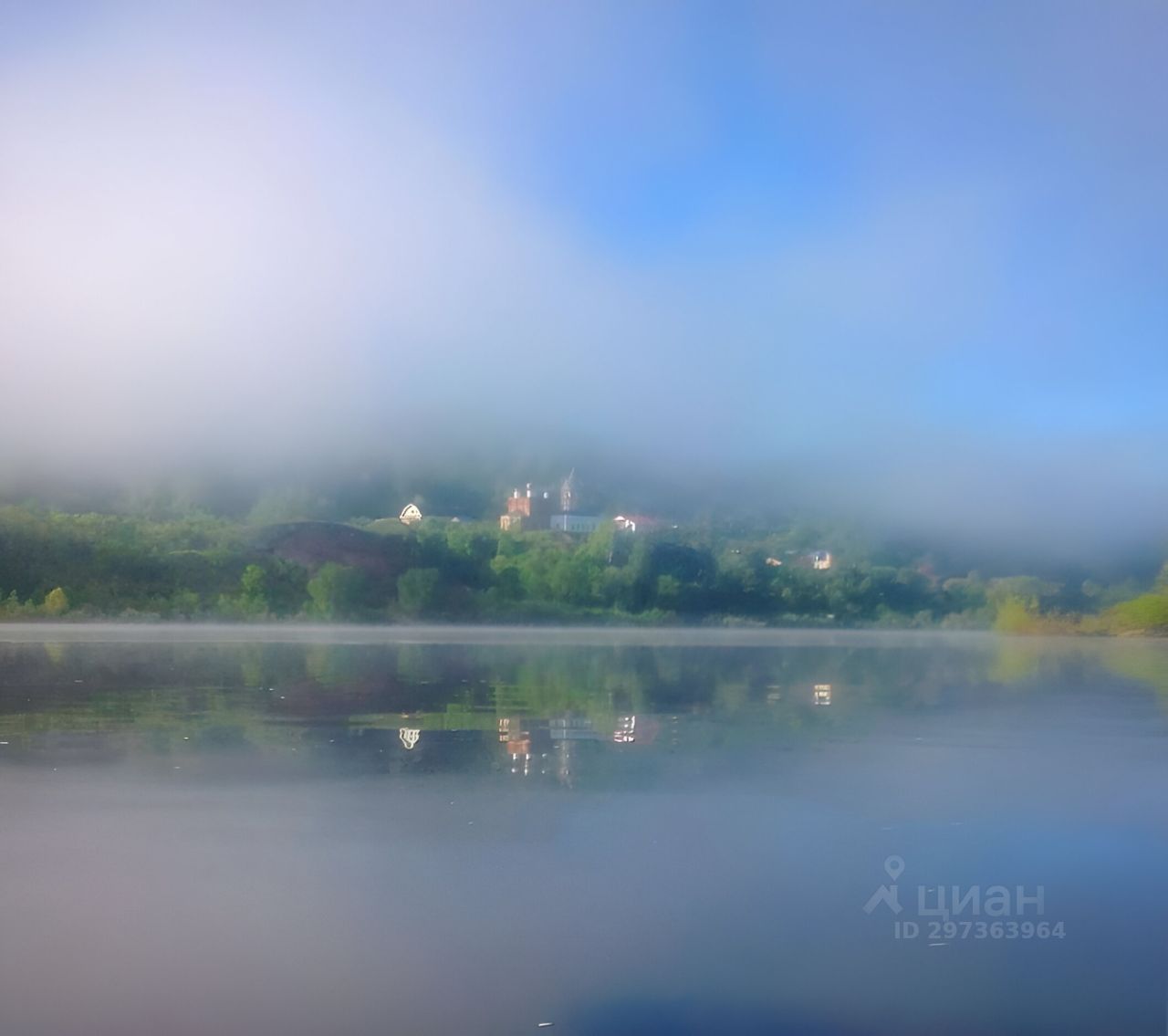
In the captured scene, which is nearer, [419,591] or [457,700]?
[457,700]

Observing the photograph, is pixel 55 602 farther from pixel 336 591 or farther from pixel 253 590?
pixel 336 591

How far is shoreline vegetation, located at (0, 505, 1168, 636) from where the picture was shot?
39.6 meters

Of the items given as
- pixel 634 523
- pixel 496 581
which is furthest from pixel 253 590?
pixel 634 523

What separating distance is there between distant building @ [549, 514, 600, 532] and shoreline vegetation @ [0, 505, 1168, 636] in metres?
1.25

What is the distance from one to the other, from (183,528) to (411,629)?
899 centimetres

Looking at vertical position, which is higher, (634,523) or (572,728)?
(634,523)

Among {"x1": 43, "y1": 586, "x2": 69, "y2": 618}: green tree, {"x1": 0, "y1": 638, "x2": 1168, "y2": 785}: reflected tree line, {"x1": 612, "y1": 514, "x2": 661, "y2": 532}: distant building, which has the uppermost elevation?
{"x1": 612, "y1": 514, "x2": 661, "y2": 532}: distant building

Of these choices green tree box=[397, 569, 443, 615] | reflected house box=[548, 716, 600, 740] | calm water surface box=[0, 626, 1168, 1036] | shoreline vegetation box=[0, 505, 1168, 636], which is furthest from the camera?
green tree box=[397, 569, 443, 615]

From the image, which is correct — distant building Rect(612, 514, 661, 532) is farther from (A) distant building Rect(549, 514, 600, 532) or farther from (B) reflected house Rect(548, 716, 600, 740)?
(B) reflected house Rect(548, 716, 600, 740)

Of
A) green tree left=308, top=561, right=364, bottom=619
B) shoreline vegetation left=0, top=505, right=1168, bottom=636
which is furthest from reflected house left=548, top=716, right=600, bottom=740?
shoreline vegetation left=0, top=505, right=1168, bottom=636

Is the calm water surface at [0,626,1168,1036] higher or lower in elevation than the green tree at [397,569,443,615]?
lower

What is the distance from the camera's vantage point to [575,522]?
4728 centimetres

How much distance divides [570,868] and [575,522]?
4002 cm

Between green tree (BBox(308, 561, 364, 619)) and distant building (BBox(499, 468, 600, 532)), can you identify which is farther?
distant building (BBox(499, 468, 600, 532))
